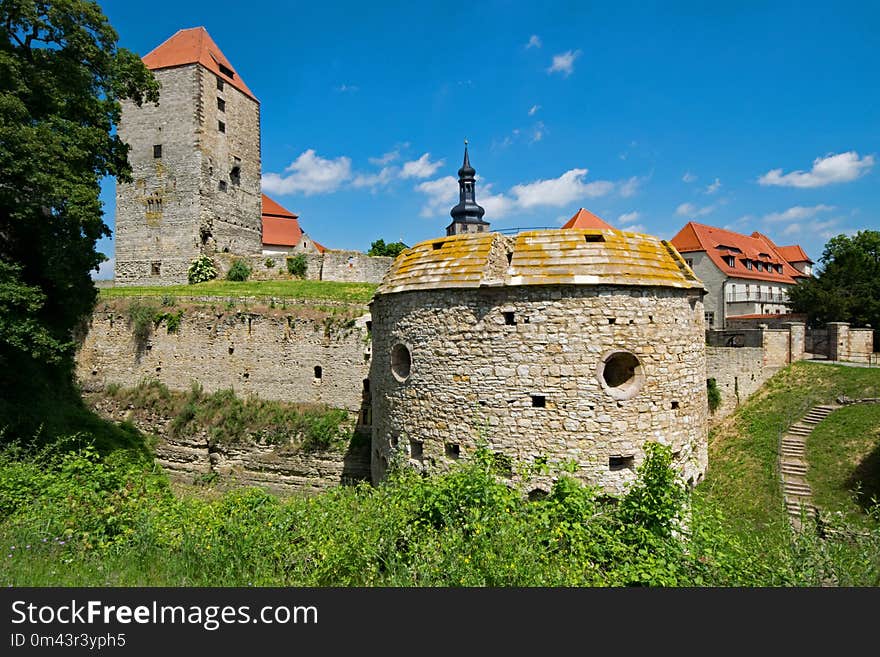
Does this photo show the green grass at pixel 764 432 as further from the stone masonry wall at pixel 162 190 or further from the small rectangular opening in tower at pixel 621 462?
the stone masonry wall at pixel 162 190

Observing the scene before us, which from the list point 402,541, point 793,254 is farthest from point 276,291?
point 793,254

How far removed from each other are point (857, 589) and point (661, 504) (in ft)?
9.06

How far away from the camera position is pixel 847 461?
14992 millimetres

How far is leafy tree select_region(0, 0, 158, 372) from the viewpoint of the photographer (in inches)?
414

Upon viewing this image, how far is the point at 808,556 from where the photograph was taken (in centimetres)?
549

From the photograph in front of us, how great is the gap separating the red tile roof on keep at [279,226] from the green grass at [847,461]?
36744mm

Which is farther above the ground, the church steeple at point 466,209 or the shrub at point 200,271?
the church steeple at point 466,209

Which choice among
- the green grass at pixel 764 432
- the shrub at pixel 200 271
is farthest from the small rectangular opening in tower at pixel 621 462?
the shrub at pixel 200 271

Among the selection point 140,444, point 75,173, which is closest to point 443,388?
point 75,173

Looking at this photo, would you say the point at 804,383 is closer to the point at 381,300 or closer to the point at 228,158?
the point at 381,300

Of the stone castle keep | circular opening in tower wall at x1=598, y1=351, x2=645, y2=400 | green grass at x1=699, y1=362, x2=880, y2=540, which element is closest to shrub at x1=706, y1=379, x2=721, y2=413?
green grass at x1=699, y1=362, x2=880, y2=540

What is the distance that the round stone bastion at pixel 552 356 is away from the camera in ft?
29.7

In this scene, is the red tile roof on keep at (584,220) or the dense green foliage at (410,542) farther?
the red tile roof on keep at (584,220)

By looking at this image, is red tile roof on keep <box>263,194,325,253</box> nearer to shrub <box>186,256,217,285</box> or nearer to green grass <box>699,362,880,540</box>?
shrub <box>186,256,217,285</box>
